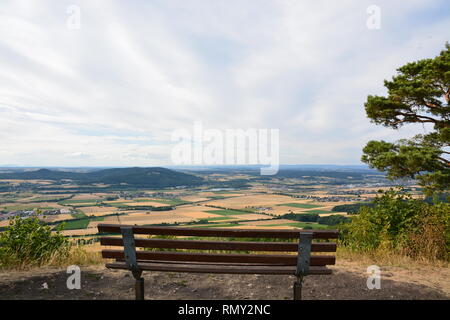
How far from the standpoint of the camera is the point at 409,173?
904 cm

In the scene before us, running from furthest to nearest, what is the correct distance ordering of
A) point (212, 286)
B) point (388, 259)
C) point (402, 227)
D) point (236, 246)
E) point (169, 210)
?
point (169, 210), point (402, 227), point (388, 259), point (212, 286), point (236, 246)

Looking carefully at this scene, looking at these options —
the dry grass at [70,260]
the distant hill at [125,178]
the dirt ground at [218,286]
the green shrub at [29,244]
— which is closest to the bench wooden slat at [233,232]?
the dirt ground at [218,286]

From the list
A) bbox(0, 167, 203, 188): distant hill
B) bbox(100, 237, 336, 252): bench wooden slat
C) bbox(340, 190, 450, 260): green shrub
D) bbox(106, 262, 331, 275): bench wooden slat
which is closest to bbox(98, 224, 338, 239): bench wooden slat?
bbox(100, 237, 336, 252): bench wooden slat

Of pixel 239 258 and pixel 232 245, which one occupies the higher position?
pixel 232 245

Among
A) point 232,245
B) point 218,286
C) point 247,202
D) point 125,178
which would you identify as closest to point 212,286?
point 218,286

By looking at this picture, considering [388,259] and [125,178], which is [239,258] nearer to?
[388,259]

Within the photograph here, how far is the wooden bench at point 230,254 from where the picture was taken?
11.8 feet

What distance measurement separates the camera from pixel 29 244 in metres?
5.66

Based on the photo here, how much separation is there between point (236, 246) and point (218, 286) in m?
1.57

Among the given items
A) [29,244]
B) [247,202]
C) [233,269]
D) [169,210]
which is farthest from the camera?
[247,202]

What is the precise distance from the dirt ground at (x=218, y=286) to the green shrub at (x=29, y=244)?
0.46 m

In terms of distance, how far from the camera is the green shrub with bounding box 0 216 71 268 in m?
5.34

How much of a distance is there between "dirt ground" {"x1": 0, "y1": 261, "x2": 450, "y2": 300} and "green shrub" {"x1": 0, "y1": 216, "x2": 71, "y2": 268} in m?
0.46
